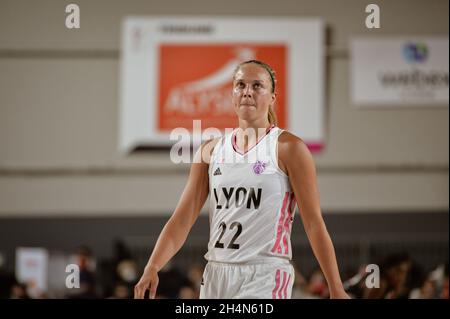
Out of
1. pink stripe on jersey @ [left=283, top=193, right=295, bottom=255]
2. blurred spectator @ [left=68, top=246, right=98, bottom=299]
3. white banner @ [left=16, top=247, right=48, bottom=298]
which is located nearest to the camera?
pink stripe on jersey @ [left=283, top=193, right=295, bottom=255]

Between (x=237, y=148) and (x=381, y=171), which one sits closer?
(x=237, y=148)

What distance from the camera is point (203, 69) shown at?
10.8 meters

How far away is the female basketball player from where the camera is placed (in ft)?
11.8

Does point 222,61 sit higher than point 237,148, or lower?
higher

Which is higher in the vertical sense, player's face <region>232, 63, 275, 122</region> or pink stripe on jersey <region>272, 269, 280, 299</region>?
player's face <region>232, 63, 275, 122</region>

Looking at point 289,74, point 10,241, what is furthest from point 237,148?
point 10,241

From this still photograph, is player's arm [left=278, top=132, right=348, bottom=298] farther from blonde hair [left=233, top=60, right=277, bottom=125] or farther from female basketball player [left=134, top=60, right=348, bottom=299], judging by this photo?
blonde hair [left=233, top=60, right=277, bottom=125]

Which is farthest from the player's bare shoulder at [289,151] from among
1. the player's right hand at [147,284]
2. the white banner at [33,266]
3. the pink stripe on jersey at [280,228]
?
the white banner at [33,266]

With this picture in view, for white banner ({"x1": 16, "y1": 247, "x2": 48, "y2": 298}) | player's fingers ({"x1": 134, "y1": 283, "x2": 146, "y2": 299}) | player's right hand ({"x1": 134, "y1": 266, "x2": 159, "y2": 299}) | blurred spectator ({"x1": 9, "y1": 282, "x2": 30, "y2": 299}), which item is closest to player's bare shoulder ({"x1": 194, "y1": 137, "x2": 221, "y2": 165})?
player's right hand ({"x1": 134, "y1": 266, "x2": 159, "y2": 299})

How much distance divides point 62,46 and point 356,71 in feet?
14.9

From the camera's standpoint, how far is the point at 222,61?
1085 centimetres

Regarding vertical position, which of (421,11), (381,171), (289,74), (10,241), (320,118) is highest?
(421,11)

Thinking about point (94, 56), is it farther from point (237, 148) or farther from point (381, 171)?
point (237, 148)

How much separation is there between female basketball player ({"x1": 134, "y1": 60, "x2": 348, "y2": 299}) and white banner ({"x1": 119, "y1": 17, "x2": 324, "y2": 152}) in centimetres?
687
